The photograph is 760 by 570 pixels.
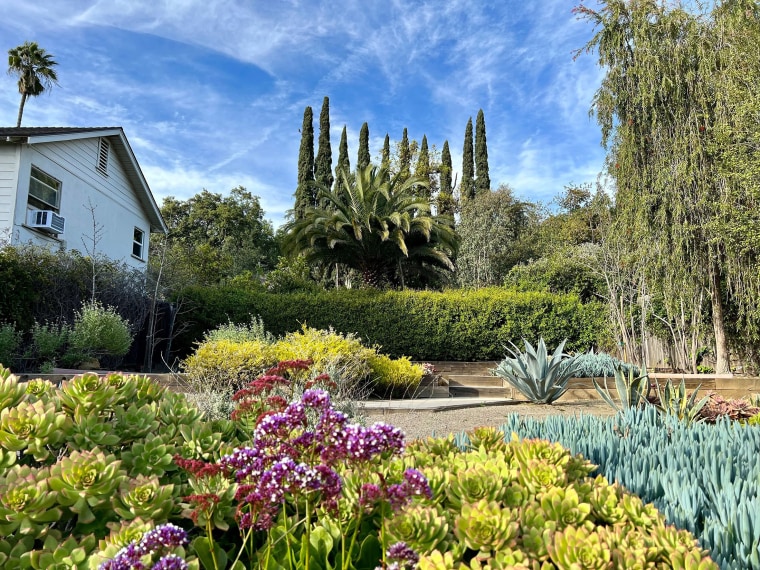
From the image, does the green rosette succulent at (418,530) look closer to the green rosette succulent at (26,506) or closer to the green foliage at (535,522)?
the green foliage at (535,522)

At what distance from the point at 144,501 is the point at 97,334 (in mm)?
8477

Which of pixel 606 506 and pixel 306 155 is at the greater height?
pixel 306 155

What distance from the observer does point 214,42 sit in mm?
8680

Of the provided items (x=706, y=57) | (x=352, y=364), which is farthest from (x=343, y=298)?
(x=706, y=57)

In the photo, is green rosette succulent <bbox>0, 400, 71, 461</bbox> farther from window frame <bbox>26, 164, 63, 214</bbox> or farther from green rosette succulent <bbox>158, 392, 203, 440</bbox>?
window frame <bbox>26, 164, 63, 214</bbox>

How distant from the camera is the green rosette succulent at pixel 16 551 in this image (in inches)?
43.3

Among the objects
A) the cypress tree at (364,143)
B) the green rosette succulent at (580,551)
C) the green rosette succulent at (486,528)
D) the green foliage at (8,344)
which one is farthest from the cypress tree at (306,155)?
the green rosette succulent at (580,551)

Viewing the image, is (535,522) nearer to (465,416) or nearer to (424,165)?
(465,416)

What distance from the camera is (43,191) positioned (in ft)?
42.5

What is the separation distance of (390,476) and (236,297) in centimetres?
1096

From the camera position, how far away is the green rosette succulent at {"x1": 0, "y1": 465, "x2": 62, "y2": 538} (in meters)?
1.15

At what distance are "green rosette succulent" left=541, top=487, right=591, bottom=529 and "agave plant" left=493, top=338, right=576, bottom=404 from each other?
18.5 feet

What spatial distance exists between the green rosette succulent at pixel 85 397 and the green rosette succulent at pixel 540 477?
4.65 feet

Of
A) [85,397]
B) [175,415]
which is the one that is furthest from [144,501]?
[175,415]
